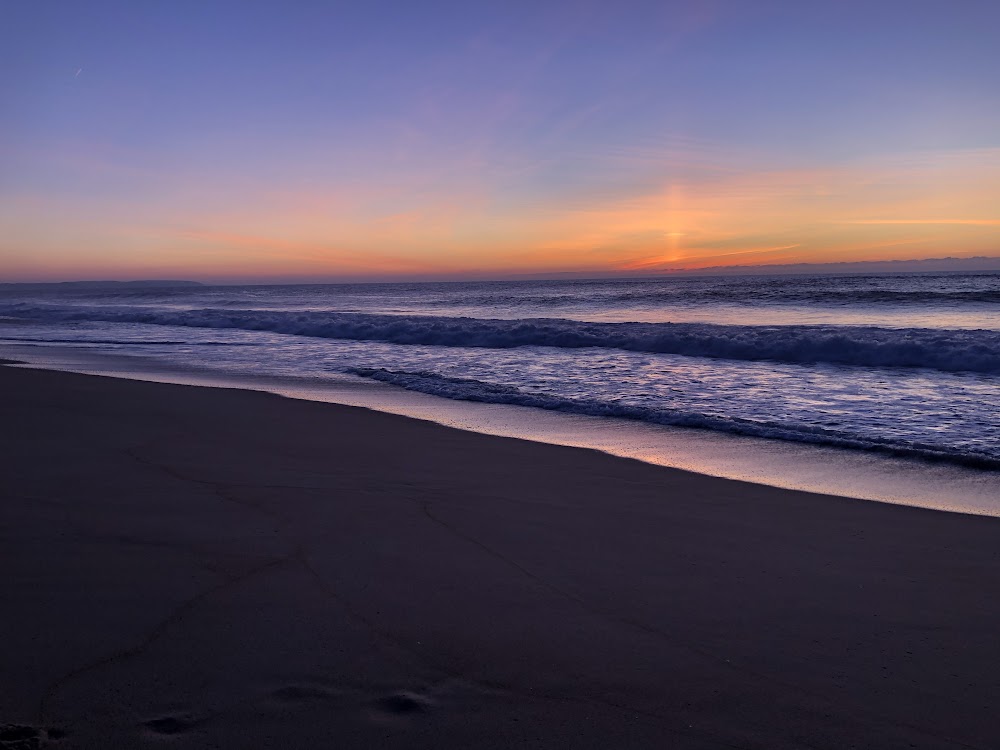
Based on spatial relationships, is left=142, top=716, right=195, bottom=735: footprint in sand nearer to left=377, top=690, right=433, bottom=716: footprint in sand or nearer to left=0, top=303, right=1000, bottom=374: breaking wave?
left=377, top=690, right=433, bottom=716: footprint in sand

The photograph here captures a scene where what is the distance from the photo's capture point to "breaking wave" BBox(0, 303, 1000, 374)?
13.2 meters

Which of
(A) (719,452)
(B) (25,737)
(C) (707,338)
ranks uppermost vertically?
(C) (707,338)

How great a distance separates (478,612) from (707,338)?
1458 cm

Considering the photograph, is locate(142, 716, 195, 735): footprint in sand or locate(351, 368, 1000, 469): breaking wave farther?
locate(351, 368, 1000, 469): breaking wave

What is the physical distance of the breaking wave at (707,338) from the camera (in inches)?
519

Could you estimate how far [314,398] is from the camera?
9.67 metres

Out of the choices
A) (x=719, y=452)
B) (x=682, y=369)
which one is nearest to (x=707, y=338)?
(x=682, y=369)

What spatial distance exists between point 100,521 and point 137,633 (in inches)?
63.2

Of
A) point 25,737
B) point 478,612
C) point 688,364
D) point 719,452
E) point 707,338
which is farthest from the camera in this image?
point 707,338

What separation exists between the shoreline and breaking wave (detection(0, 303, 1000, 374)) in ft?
24.9

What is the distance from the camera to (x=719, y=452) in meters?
6.48

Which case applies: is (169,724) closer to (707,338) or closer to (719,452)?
(719,452)

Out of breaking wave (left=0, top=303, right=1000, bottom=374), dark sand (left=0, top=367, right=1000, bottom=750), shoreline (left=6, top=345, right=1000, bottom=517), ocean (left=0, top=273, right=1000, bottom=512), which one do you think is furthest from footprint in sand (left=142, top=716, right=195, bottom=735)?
breaking wave (left=0, top=303, right=1000, bottom=374)

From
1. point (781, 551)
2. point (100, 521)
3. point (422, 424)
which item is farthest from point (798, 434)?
point (100, 521)
